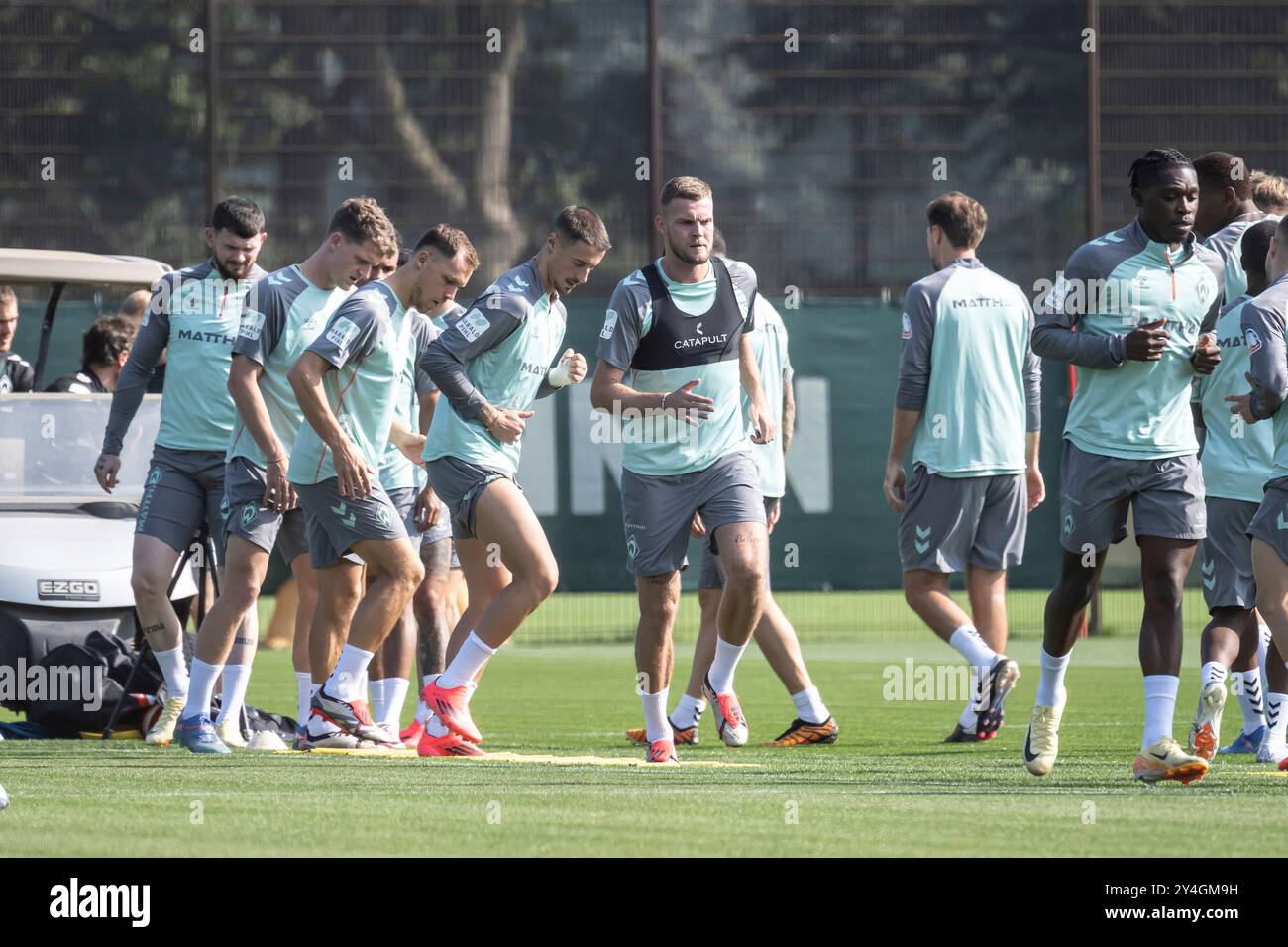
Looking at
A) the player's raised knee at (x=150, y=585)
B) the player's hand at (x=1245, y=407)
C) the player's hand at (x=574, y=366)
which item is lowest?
the player's raised knee at (x=150, y=585)

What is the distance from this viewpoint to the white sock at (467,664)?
8.07m

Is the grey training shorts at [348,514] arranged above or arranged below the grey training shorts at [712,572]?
above

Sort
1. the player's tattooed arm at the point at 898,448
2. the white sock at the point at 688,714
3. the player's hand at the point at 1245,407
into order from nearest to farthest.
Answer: the player's hand at the point at 1245,407 → the white sock at the point at 688,714 → the player's tattooed arm at the point at 898,448

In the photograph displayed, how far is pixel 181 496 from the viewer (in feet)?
28.6

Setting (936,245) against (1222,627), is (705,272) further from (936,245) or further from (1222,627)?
(1222,627)

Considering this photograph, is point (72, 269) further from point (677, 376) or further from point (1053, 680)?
point (1053, 680)

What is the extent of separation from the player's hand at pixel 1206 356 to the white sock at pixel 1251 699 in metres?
1.88

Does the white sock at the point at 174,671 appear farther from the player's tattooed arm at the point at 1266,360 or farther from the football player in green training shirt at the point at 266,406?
the player's tattooed arm at the point at 1266,360

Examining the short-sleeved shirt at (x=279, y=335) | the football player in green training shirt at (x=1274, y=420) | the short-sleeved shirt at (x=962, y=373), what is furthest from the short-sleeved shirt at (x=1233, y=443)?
the short-sleeved shirt at (x=279, y=335)

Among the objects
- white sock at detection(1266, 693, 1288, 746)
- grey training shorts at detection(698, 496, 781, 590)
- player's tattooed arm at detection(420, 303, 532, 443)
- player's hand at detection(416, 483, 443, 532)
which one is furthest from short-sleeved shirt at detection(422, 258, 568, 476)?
white sock at detection(1266, 693, 1288, 746)

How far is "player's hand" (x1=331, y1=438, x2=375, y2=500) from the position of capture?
7.83 meters

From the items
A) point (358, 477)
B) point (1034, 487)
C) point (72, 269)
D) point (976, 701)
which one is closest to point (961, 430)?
point (1034, 487)

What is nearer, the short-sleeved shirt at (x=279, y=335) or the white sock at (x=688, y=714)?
the short-sleeved shirt at (x=279, y=335)
